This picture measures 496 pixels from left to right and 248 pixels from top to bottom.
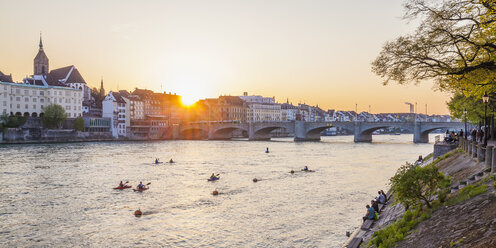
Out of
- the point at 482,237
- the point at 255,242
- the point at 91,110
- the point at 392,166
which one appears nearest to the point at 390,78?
the point at 482,237

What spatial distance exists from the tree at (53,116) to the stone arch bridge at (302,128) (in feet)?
121

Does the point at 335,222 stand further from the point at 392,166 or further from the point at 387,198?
the point at 392,166

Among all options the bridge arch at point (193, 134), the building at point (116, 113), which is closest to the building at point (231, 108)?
the bridge arch at point (193, 134)

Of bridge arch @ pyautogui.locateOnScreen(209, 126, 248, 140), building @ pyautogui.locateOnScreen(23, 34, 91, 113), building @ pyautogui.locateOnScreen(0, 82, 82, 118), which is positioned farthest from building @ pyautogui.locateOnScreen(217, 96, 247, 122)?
building @ pyautogui.locateOnScreen(0, 82, 82, 118)

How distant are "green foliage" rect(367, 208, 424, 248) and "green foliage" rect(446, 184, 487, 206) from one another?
1.00 meters

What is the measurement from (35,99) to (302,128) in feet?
232

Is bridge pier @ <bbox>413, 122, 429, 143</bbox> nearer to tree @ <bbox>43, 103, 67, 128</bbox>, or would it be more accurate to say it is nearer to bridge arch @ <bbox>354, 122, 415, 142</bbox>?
bridge arch @ <bbox>354, 122, 415, 142</bbox>

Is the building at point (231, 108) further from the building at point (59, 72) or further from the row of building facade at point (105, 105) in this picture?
the building at point (59, 72)

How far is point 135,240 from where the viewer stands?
1902cm

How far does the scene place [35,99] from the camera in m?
107

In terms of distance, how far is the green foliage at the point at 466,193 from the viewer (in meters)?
13.2

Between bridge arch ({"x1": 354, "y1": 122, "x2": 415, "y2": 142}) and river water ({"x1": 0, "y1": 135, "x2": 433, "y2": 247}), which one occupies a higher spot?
bridge arch ({"x1": 354, "y1": 122, "x2": 415, "y2": 142})

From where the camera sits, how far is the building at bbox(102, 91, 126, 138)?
12056 centimetres

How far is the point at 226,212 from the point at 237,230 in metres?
4.01
